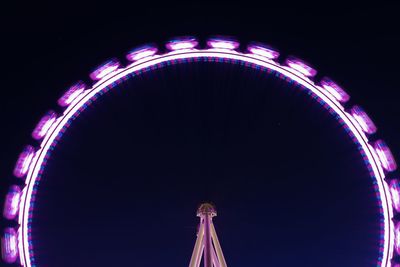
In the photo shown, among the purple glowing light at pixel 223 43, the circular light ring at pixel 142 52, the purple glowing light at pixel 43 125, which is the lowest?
the purple glowing light at pixel 43 125

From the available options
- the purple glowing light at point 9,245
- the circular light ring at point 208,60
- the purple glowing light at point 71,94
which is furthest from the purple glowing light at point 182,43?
the purple glowing light at point 9,245

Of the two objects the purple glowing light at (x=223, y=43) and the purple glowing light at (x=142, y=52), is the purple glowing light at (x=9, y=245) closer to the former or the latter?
the purple glowing light at (x=142, y=52)

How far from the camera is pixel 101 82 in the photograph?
935cm

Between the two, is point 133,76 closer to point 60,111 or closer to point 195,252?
point 60,111

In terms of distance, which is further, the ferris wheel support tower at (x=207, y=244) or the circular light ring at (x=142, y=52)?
the circular light ring at (x=142, y=52)

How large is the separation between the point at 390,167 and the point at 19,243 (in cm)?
625

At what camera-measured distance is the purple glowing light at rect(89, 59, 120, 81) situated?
9.31 m

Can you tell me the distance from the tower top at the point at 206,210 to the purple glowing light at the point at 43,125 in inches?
117

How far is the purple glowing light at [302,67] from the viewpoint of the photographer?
9.46 meters

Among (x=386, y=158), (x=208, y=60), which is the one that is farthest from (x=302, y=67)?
(x=386, y=158)

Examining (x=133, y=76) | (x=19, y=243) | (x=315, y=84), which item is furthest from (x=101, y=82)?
(x=315, y=84)

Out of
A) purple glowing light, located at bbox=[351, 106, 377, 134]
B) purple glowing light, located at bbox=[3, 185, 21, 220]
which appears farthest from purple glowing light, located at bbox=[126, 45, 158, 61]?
purple glowing light, located at bbox=[351, 106, 377, 134]

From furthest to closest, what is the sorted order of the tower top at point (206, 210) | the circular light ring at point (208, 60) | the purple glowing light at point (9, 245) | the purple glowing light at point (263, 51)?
the purple glowing light at point (263, 51) < the tower top at point (206, 210) < the circular light ring at point (208, 60) < the purple glowing light at point (9, 245)

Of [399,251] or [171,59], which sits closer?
[399,251]
